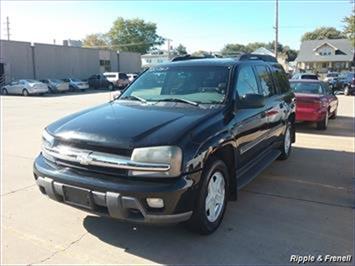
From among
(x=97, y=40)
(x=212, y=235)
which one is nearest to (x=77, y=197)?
(x=212, y=235)

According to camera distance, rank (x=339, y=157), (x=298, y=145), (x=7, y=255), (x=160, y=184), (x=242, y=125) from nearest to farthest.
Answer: (x=160, y=184) < (x=7, y=255) < (x=242, y=125) < (x=339, y=157) < (x=298, y=145)

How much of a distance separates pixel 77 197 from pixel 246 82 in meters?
2.77

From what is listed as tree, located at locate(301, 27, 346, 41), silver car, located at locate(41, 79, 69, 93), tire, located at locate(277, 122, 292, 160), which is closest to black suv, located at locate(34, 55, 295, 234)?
tire, located at locate(277, 122, 292, 160)

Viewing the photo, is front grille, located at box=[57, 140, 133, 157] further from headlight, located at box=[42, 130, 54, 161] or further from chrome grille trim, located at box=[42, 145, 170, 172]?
headlight, located at box=[42, 130, 54, 161]

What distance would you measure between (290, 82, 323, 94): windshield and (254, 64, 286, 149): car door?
6.06m

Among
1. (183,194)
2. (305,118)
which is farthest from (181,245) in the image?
(305,118)

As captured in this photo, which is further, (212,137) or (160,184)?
(212,137)

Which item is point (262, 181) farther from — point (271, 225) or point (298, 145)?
point (298, 145)

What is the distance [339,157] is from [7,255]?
6465 mm

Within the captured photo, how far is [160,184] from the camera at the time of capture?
346 centimetres

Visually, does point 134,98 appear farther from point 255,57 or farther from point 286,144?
point 286,144

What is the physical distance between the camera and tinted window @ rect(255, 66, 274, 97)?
19.4 feet

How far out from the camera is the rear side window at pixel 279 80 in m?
6.79

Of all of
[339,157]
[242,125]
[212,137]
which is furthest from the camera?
[339,157]
